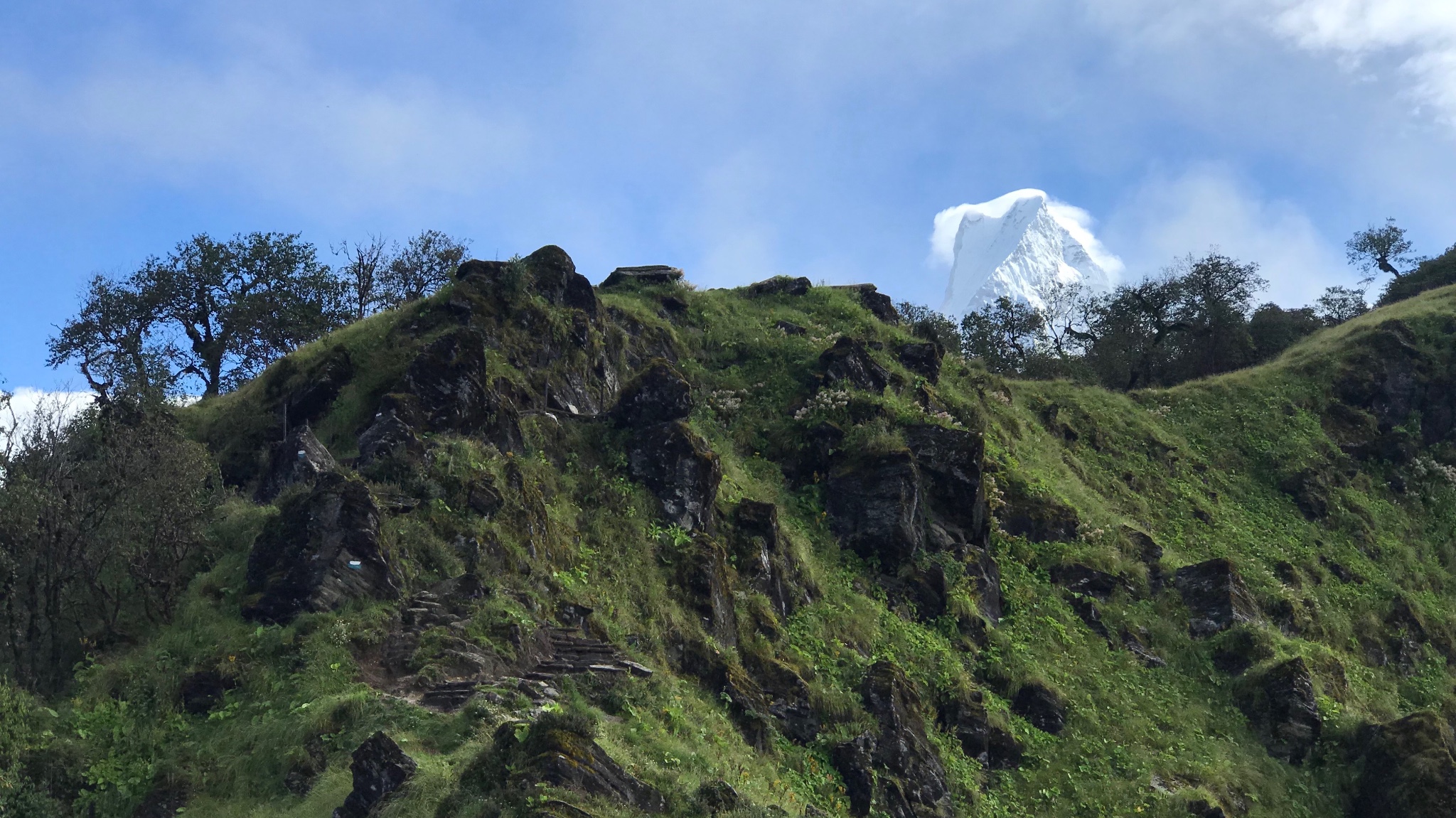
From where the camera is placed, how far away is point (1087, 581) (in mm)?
27688

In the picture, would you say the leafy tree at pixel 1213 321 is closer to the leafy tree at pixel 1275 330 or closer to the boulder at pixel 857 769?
the leafy tree at pixel 1275 330

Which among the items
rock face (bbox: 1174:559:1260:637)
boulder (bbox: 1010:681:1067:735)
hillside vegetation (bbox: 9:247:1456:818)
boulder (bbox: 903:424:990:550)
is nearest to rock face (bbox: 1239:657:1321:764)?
hillside vegetation (bbox: 9:247:1456:818)

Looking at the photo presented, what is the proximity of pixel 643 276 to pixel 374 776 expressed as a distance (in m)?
27.2

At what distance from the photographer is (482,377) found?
71.7 feet

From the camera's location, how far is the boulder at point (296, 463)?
19.4 meters

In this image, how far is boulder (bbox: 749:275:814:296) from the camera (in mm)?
40213

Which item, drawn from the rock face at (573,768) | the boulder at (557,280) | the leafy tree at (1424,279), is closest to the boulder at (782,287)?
the boulder at (557,280)

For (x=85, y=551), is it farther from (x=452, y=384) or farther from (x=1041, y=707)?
(x=1041, y=707)

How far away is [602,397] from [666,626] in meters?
9.21

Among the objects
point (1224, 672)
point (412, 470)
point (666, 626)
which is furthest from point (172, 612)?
point (1224, 672)

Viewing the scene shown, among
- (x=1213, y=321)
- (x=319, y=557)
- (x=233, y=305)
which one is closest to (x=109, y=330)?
(x=233, y=305)

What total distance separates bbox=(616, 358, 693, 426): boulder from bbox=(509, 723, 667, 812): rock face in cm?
1226

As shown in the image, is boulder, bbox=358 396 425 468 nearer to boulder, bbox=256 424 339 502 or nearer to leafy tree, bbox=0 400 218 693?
boulder, bbox=256 424 339 502

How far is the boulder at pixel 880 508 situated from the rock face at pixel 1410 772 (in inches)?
422
